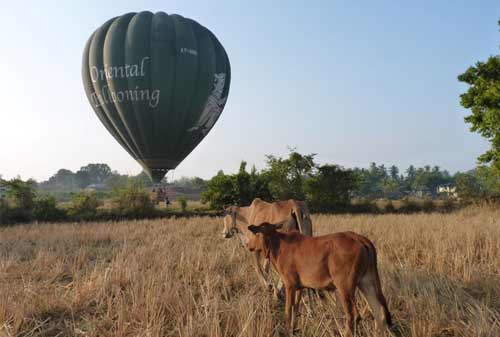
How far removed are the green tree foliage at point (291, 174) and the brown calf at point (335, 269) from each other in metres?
31.5

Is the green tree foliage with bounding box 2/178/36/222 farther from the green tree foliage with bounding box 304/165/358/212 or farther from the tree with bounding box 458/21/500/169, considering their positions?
the tree with bounding box 458/21/500/169

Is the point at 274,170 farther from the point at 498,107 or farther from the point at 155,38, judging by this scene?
the point at 498,107

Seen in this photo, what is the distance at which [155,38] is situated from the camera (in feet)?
101

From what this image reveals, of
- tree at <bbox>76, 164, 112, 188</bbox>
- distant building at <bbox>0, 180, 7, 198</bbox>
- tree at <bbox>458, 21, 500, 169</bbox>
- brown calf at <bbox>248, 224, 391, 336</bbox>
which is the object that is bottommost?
brown calf at <bbox>248, 224, 391, 336</bbox>

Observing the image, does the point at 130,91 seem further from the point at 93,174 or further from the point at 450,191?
the point at 93,174

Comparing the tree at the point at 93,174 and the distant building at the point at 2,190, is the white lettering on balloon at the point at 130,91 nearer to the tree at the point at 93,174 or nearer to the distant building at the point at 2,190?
the distant building at the point at 2,190

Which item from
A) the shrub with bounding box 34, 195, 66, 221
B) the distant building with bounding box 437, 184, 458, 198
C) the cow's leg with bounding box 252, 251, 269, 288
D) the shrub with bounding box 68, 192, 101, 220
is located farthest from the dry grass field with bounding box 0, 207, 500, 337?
the distant building with bounding box 437, 184, 458, 198

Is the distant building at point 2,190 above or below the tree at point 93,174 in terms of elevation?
below

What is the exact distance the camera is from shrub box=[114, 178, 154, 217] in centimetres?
3400

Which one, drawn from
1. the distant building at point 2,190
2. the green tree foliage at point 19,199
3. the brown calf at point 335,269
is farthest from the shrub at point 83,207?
the brown calf at point 335,269

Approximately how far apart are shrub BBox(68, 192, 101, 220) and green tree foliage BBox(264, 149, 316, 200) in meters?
17.1

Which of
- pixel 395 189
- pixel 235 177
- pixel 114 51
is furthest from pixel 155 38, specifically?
pixel 395 189

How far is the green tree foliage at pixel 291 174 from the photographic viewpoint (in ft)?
118

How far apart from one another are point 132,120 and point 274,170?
1467cm
